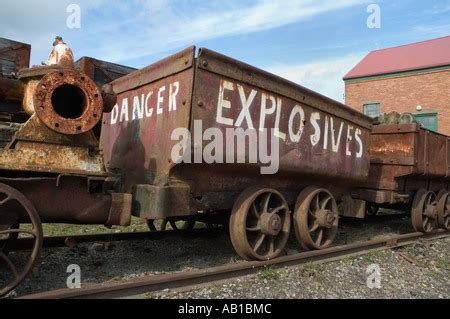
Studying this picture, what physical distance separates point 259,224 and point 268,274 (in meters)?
0.57

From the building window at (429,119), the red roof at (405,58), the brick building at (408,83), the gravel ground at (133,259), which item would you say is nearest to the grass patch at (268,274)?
the gravel ground at (133,259)

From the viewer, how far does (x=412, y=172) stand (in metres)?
7.22

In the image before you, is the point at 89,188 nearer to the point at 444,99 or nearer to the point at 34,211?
the point at 34,211

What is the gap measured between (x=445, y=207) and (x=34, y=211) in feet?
25.8

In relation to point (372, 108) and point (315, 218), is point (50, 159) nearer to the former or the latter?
point (315, 218)

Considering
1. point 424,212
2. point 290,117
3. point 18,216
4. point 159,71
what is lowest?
point 424,212

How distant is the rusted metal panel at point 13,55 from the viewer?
25.9 feet

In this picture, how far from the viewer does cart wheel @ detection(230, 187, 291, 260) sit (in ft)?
15.2

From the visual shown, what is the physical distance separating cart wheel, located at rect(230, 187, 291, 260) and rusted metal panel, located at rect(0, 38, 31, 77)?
5.45 m

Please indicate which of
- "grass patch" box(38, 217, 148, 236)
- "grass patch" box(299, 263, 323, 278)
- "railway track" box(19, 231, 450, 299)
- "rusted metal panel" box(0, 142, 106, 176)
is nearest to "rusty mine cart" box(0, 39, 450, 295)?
"rusted metal panel" box(0, 142, 106, 176)

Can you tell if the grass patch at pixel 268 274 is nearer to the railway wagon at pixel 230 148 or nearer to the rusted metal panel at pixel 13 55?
the railway wagon at pixel 230 148

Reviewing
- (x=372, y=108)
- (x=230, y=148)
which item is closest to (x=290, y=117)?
(x=230, y=148)

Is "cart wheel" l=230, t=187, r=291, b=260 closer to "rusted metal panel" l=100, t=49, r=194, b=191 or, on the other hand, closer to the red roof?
"rusted metal panel" l=100, t=49, r=194, b=191

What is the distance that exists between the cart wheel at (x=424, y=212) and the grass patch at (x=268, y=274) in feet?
14.1
